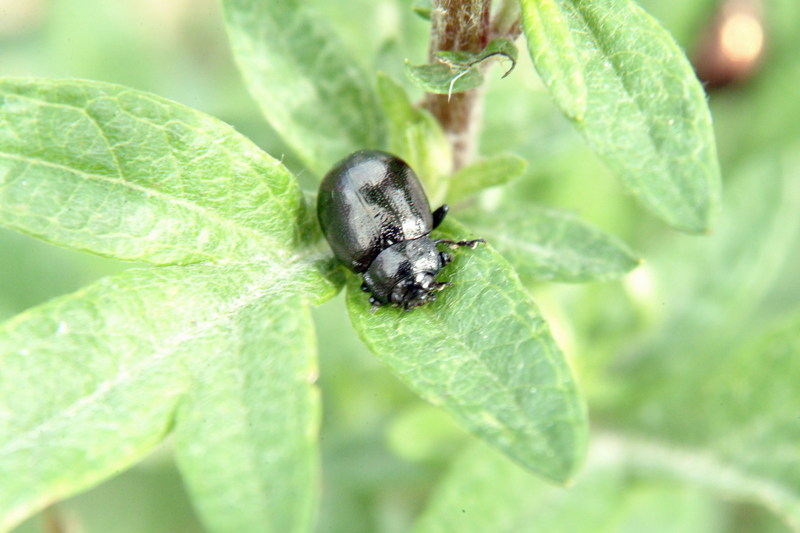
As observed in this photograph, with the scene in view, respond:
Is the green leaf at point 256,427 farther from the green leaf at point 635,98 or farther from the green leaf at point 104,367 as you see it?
the green leaf at point 635,98

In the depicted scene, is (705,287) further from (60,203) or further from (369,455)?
(60,203)

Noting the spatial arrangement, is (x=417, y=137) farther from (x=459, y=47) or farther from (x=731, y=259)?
(x=731, y=259)

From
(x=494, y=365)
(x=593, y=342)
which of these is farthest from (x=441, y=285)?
(x=593, y=342)

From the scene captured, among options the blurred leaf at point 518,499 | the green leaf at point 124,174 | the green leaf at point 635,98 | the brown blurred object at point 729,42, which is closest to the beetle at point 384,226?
the green leaf at point 124,174

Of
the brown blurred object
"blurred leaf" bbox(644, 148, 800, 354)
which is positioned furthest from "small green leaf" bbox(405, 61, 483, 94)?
the brown blurred object

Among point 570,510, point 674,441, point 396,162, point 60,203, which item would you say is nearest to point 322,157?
point 396,162

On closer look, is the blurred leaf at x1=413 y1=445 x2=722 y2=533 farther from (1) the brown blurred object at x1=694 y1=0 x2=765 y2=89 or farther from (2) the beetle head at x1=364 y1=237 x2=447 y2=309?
(1) the brown blurred object at x1=694 y1=0 x2=765 y2=89
